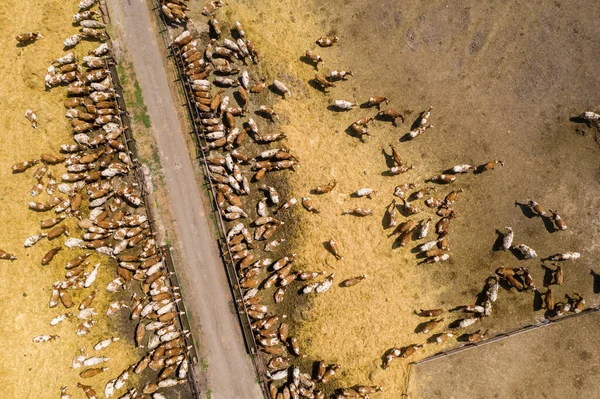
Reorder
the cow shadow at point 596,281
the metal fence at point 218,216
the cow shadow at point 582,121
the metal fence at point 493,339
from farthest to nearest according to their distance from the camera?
the cow shadow at point 582,121, the cow shadow at point 596,281, the metal fence at point 493,339, the metal fence at point 218,216

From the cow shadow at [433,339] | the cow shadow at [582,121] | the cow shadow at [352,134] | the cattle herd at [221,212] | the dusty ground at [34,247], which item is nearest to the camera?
the dusty ground at [34,247]

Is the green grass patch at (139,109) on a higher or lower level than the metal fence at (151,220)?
higher

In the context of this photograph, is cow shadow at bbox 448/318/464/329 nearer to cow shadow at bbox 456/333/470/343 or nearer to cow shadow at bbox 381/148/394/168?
cow shadow at bbox 456/333/470/343

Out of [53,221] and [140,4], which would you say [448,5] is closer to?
[140,4]

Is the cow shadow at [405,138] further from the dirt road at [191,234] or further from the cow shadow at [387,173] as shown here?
the dirt road at [191,234]

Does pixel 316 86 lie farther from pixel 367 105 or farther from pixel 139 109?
pixel 139 109

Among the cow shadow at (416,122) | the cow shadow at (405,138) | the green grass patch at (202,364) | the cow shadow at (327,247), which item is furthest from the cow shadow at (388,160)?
the green grass patch at (202,364)

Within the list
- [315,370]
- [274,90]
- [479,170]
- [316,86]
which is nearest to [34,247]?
[274,90]
